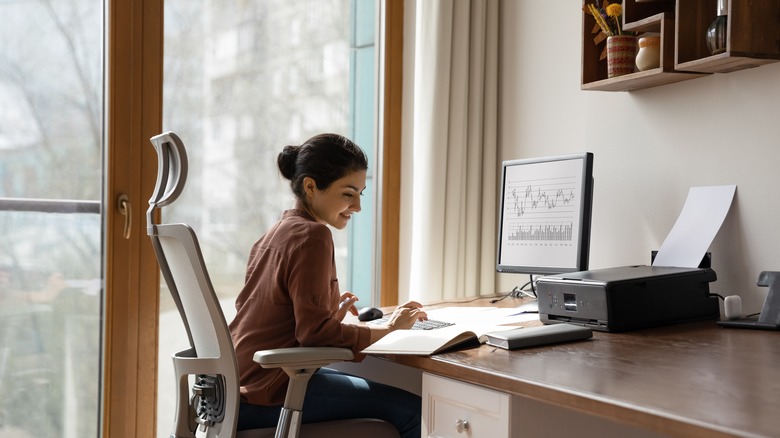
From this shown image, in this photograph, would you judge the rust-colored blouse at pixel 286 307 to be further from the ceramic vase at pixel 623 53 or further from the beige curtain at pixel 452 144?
the beige curtain at pixel 452 144

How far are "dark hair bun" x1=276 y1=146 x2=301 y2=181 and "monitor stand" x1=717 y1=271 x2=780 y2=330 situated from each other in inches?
42.8

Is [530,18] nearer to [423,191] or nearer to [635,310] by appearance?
[423,191]

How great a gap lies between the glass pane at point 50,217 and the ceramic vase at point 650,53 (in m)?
1.61

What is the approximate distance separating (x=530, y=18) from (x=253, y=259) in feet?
5.18

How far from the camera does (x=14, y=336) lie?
2.37m

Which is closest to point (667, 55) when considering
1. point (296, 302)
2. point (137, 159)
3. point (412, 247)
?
point (296, 302)

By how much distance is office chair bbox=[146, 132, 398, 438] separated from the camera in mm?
1576

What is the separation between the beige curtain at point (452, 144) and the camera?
3.02 meters

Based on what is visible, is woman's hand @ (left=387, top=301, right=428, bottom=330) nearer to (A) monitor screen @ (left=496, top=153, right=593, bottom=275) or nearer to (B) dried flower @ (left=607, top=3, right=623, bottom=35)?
(A) monitor screen @ (left=496, top=153, right=593, bottom=275)

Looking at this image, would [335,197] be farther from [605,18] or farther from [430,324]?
[605,18]

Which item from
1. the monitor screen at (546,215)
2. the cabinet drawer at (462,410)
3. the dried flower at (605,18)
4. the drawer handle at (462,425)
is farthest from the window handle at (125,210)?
the dried flower at (605,18)

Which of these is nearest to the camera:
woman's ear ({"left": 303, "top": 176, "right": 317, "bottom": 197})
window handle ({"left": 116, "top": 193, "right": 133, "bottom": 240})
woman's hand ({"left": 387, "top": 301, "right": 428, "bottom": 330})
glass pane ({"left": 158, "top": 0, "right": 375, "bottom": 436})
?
woman's hand ({"left": 387, "top": 301, "right": 428, "bottom": 330})

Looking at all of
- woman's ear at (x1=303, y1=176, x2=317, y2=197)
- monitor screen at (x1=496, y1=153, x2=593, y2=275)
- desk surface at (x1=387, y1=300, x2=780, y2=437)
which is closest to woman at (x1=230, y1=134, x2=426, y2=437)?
woman's ear at (x1=303, y1=176, x2=317, y2=197)

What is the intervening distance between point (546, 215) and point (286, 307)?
91 centimetres
